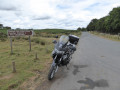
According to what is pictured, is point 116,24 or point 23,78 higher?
point 116,24

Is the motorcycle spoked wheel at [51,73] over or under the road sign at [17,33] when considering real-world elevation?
under

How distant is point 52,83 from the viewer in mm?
4199

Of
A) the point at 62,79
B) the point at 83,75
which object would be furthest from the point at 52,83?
the point at 83,75

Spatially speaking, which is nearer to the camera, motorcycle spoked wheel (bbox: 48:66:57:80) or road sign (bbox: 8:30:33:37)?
motorcycle spoked wheel (bbox: 48:66:57:80)

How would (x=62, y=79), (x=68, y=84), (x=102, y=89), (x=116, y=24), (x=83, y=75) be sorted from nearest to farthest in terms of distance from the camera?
(x=102, y=89), (x=68, y=84), (x=62, y=79), (x=83, y=75), (x=116, y=24)

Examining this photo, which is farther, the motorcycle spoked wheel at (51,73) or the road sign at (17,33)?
the road sign at (17,33)

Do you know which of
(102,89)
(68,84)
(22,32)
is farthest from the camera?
(22,32)

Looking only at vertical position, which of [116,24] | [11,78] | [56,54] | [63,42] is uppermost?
[116,24]

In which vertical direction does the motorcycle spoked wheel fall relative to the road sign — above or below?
below

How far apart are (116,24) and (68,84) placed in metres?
44.6

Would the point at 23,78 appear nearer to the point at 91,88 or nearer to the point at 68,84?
the point at 68,84

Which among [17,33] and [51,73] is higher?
[17,33]

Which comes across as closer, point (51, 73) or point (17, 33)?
point (51, 73)

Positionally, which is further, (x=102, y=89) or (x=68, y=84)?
(x=68, y=84)
